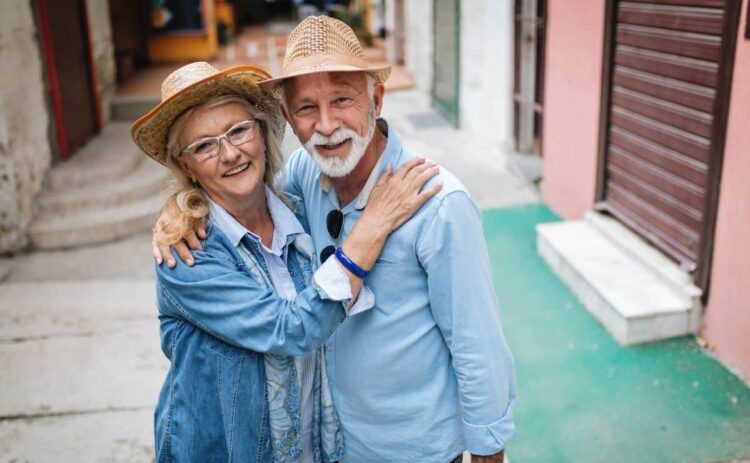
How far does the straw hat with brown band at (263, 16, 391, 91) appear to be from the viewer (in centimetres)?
193

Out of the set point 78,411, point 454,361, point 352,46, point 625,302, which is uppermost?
point 352,46

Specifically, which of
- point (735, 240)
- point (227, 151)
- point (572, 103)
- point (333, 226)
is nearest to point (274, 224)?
point (333, 226)

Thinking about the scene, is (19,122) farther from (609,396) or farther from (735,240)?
(735,240)

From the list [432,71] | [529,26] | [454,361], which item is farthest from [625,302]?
[432,71]

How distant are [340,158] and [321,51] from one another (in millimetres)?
297

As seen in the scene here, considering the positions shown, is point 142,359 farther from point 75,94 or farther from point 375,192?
point 75,94

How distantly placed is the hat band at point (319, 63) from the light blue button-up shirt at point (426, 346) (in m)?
0.28

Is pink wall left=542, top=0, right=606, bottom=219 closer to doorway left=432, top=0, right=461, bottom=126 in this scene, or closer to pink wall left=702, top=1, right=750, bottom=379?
pink wall left=702, top=1, right=750, bottom=379

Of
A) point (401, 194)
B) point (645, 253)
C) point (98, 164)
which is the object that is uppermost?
point (401, 194)

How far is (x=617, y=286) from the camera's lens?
4.61 m

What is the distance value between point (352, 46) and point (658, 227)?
3.47 metres

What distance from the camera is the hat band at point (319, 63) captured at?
1.92m

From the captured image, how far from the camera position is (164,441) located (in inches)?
82.8

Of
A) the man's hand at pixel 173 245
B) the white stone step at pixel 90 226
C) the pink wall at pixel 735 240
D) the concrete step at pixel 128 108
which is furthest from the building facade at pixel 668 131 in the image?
the concrete step at pixel 128 108
